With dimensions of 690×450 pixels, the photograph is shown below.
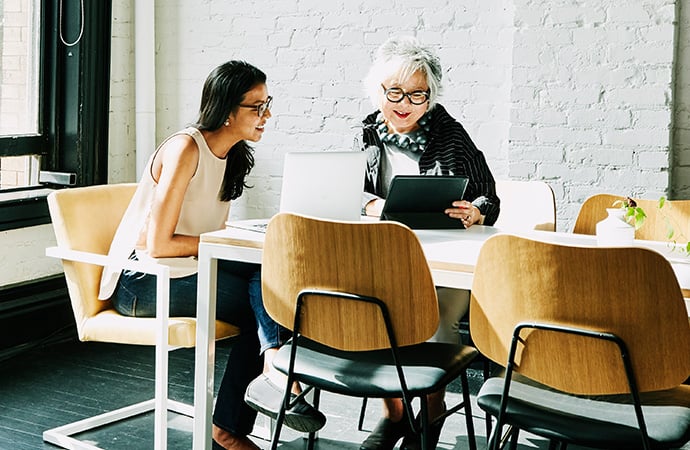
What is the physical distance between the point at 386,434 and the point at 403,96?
3.66ft

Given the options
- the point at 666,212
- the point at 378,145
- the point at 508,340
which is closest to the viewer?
the point at 508,340

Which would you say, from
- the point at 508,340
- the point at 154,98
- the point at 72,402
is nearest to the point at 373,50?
the point at 154,98

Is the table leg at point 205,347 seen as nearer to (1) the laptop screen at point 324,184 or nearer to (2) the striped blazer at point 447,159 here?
(1) the laptop screen at point 324,184

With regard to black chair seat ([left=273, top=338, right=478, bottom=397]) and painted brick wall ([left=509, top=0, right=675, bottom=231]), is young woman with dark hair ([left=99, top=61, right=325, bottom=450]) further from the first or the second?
painted brick wall ([left=509, top=0, right=675, bottom=231])

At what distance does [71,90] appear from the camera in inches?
171

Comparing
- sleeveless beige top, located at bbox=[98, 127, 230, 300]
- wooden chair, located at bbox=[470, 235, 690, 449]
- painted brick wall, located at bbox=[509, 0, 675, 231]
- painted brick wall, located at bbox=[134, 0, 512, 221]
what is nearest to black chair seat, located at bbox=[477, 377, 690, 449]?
wooden chair, located at bbox=[470, 235, 690, 449]

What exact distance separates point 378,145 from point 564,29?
0.99 m

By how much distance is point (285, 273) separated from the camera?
226cm

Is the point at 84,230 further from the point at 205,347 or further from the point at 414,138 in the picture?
the point at 414,138

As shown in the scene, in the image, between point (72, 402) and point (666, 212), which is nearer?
point (666, 212)

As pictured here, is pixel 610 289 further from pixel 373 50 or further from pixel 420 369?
pixel 373 50

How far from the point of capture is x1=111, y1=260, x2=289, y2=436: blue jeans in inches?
113

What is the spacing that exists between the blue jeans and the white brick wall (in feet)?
4.48

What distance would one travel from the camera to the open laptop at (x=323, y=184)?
8.19ft
